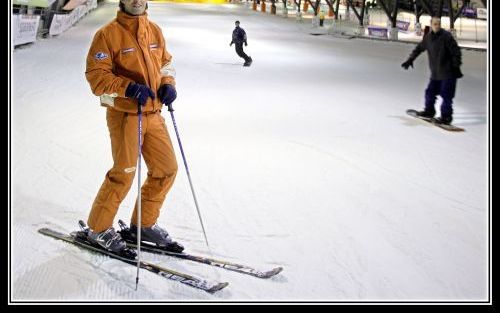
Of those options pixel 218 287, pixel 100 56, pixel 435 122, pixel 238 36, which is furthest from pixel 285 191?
pixel 238 36

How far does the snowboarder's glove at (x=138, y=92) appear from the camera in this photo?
332 centimetres

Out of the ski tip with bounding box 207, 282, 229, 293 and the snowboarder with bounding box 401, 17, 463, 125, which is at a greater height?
the snowboarder with bounding box 401, 17, 463, 125

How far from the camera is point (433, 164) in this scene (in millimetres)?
6270

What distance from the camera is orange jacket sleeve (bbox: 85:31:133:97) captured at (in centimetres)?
335

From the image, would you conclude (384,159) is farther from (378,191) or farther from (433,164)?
(378,191)

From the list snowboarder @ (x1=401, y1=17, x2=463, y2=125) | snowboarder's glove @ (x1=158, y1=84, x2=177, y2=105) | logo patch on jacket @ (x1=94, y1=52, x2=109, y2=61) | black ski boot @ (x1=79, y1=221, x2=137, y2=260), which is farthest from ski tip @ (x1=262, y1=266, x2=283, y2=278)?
snowboarder @ (x1=401, y1=17, x2=463, y2=125)

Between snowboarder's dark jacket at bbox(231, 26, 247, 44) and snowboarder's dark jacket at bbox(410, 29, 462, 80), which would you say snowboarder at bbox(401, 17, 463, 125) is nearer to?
snowboarder's dark jacket at bbox(410, 29, 462, 80)

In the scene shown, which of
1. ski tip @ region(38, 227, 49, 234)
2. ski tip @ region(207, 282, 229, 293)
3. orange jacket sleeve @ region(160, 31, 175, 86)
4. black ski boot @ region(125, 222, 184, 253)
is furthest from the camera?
ski tip @ region(38, 227, 49, 234)

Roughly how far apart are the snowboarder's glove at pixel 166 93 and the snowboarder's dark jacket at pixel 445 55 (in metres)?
5.31

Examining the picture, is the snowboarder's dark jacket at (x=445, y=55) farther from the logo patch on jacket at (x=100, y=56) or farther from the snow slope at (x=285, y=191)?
the logo patch on jacket at (x=100, y=56)

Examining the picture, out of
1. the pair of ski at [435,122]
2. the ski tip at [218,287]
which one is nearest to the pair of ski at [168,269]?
the ski tip at [218,287]

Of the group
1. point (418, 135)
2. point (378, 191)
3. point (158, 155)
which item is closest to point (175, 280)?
point (158, 155)

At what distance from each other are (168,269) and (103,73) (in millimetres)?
1054

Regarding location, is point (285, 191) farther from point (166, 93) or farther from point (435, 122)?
point (435, 122)
